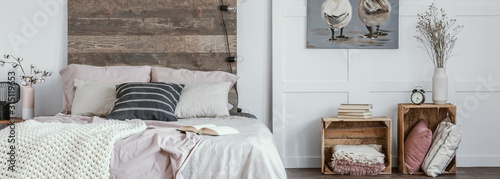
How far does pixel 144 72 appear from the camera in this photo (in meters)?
4.33

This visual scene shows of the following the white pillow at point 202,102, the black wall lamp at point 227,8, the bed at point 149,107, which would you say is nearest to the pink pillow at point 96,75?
the bed at point 149,107

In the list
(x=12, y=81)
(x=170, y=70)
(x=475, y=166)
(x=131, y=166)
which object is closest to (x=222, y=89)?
(x=170, y=70)

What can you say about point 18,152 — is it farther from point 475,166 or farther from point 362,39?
point 475,166

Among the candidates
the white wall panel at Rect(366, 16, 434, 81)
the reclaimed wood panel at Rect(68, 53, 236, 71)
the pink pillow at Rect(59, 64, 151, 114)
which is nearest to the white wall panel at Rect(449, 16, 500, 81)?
the white wall panel at Rect(366, 16, 434, 81)

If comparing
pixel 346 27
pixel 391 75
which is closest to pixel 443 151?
pixel 391 75

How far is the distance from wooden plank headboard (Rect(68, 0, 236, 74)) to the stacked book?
3.60 ft

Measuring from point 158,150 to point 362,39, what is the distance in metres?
2.55

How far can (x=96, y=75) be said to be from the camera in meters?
4.27

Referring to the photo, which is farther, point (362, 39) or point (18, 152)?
point (362, 39)

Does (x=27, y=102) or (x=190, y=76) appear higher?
(x=190, y=76)

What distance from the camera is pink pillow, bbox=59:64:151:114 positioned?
4.24 m

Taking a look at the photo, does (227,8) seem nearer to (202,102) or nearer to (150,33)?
(150,33)

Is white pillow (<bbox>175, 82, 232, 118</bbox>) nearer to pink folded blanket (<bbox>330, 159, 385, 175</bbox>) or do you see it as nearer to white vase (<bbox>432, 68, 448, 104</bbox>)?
pink folded blanket (<bbox>330, 159, 385, 175</bbox>)

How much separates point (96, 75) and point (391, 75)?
256 cm
